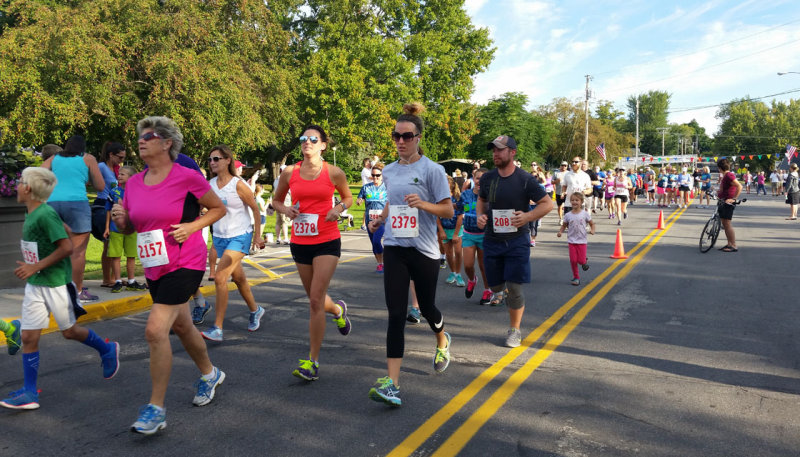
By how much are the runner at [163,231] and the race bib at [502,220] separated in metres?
2.77

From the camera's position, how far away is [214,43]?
82.7ft

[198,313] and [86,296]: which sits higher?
[86,296]

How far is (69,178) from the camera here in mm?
6832

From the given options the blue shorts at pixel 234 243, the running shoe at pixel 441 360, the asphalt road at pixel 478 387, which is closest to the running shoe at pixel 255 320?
the asphalt road at pixel 478 387

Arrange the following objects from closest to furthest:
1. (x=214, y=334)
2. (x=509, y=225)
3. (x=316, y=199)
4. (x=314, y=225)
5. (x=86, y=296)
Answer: (x=314, y=225), (x=316, y=199), (x=509, y=225), (x=214, y=334), (x=86, y=296)

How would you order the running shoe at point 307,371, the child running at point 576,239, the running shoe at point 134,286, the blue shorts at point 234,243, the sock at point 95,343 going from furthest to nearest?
the child running at point 576,239, the running shoe at point 134,286, the blue shorts at point 234,243, the running shoe at point 307,371, the sock at point 95,343

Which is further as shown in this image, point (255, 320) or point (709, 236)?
point (709, 236)

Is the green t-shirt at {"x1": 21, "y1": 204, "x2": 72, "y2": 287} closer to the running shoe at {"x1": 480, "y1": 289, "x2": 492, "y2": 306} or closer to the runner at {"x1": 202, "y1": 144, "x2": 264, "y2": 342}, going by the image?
the runner at {"x1": 202, "y1": 144, "x2": 264, "y2": 342}

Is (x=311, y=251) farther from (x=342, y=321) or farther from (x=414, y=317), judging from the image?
(x=414, y=317)

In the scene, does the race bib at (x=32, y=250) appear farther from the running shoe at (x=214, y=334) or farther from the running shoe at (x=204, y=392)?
the running shoe at (x=214, y=334)

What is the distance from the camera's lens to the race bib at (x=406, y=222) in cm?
425

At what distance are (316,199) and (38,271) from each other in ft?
6.55

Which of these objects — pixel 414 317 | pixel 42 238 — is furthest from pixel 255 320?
pixel 42 238

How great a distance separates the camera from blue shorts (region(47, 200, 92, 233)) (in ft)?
22.3
